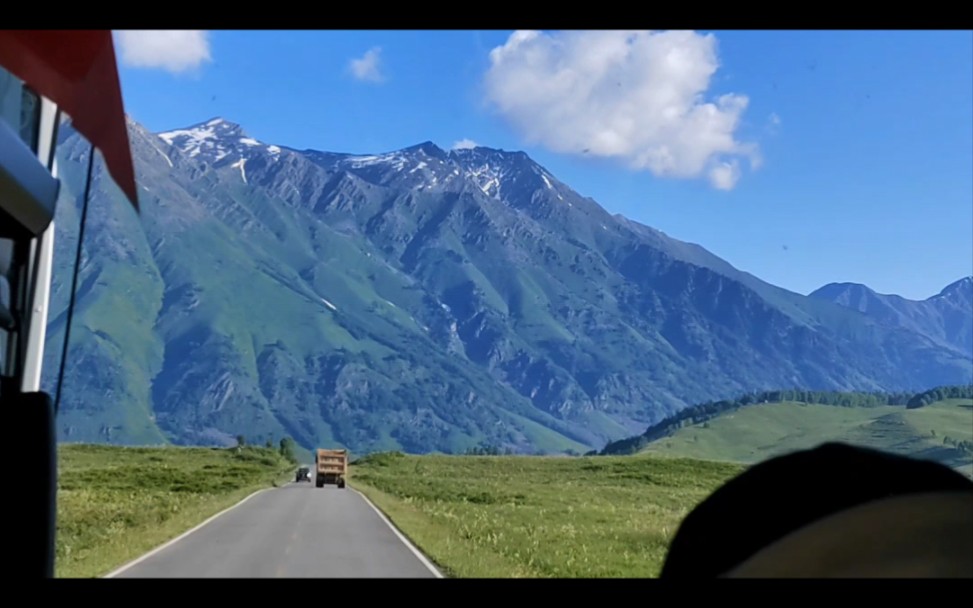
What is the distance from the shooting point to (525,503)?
48.3 ft

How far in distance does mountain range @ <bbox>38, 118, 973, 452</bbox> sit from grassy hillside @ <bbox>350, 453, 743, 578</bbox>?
46 centimetres

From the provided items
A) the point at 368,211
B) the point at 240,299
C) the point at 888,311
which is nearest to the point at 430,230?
the point at 368,211

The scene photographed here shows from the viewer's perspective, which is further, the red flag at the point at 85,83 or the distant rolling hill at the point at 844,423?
the distant rolling hill at the point at 844,423

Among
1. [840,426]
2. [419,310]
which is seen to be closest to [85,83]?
[840,426]

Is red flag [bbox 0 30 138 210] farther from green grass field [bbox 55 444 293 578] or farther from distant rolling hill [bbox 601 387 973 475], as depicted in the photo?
green grass field [bbox 55 444 293 578]

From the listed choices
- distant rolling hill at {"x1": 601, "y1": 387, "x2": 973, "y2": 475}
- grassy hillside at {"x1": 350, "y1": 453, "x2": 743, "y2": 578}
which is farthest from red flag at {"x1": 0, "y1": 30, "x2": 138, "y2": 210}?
grassy hillside at {"x1": 350, "y1": 453, "x2": 743, "y2": 578}

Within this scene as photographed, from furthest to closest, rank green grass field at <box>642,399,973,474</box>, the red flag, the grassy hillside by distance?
the grassy hillside → green grass field at <box>642,399,973,474</box> → the red flag

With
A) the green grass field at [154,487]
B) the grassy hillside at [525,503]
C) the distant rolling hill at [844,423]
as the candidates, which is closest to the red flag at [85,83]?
the distant rolling hill at [844,423]

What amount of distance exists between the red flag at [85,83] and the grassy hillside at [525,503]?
3.89m

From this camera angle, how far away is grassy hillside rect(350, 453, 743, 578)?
21.8 ft

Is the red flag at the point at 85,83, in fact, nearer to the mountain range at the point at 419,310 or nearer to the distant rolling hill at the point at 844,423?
the mountain range at the point at 419,310

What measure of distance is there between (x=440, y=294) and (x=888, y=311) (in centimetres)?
1175

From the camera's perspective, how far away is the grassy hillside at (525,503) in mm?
6650
